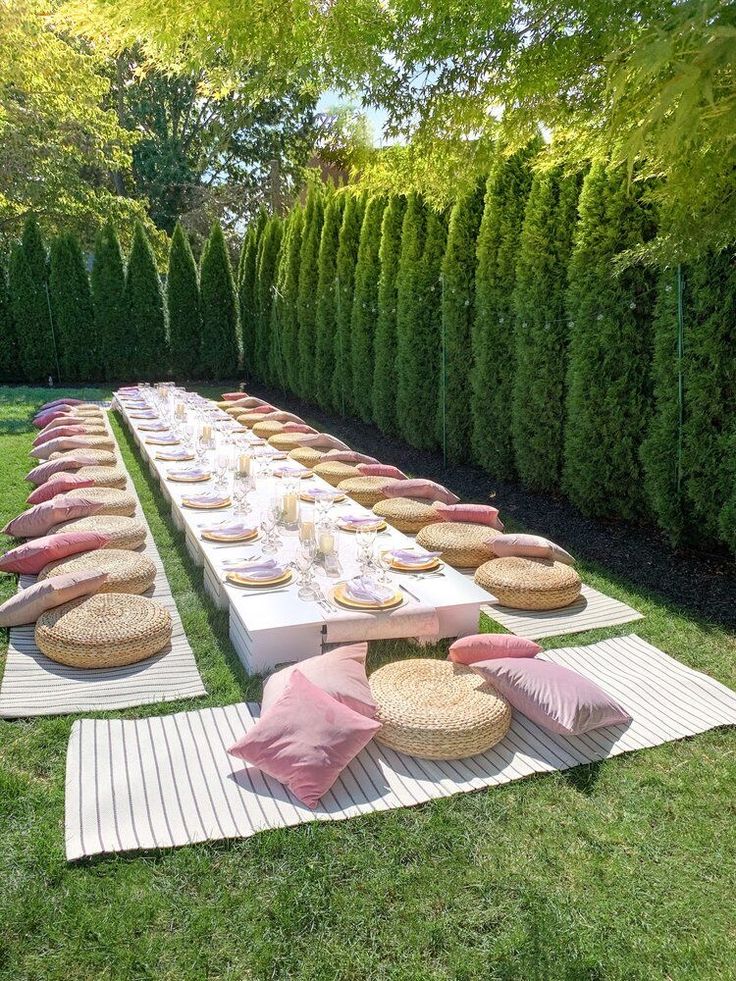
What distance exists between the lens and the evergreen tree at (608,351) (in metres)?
6.28

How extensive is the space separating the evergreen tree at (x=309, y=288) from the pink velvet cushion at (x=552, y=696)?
36.8ft

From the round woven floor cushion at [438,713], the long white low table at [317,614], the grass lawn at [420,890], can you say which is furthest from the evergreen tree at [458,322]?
the grass lawn at [420,890]

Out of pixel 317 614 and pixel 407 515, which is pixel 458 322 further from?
pixel 317 614

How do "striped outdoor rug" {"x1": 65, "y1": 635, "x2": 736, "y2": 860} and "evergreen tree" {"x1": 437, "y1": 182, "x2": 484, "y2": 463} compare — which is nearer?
"striped outdoor rug" {"x1": 65, "y1": 635, "x2": 736, "y2": 860}

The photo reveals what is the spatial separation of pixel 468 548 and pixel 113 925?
145 inches

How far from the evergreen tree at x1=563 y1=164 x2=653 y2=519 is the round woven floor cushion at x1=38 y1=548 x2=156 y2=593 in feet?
13.1

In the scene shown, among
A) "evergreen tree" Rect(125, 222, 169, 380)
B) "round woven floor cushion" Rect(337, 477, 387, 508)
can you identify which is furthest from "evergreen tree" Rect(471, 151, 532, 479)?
"evergreen tree" Rect(125, 222, 169, 380)

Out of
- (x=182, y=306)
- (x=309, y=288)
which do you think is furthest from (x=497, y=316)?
(x=182, y=306)

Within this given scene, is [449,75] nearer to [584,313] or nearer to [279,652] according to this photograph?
[279,652]

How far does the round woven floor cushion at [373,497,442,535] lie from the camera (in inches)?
246

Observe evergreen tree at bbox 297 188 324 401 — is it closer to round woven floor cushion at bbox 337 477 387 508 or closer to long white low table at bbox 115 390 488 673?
round woven floor cushion at bbox 337 477 387 508

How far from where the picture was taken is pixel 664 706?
146 inches

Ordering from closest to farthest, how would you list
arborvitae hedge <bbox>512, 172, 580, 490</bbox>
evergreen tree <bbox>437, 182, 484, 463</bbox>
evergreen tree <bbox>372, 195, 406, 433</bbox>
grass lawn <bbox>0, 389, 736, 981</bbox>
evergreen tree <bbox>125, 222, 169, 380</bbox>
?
grass lawn <bbox>0, 389, 736, 981</bbox> → arborvitae hedge <bbox>512, 172, 580, 490</bbox> → evergreen tree <bbox>437, 182, 484, 463</bbox> → evergreen tree <bbox>372, 195, 406, 433</bbox> → evergreen tree <bbox>125, 222, 169, 380</bbox>

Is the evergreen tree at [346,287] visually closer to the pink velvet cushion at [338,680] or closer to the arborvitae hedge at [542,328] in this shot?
the arborvitae hedge at [542,328]
